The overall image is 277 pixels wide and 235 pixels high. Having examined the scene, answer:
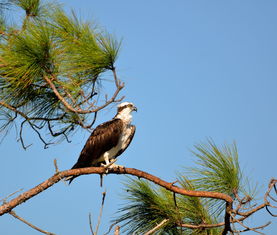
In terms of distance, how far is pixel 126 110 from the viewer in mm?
5477

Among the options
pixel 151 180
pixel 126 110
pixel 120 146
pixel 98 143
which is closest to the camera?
pixel 151 180

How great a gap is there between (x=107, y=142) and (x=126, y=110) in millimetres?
598

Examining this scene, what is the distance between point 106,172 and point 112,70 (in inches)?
36.5

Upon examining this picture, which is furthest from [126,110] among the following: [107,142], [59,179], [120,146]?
[59,179]

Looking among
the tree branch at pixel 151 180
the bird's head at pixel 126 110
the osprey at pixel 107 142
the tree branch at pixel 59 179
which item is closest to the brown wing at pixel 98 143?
the osprey at pixel 107 142

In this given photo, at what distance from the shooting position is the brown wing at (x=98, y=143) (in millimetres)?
4984

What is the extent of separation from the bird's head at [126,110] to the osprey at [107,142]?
5cm

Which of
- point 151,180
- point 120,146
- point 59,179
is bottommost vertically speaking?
point 151,180

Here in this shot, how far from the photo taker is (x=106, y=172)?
14.6 ft

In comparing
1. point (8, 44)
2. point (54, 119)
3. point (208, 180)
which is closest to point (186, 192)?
point (208, 180)

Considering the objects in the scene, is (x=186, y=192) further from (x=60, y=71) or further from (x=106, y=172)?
(x=60, y=71)

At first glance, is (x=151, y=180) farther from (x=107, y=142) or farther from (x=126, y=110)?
(x=126, y=110)

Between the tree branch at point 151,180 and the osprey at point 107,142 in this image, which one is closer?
the tree branch at point 151,180

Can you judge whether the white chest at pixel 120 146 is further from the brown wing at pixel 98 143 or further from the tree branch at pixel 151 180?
the tree branch at pixel 151 180
